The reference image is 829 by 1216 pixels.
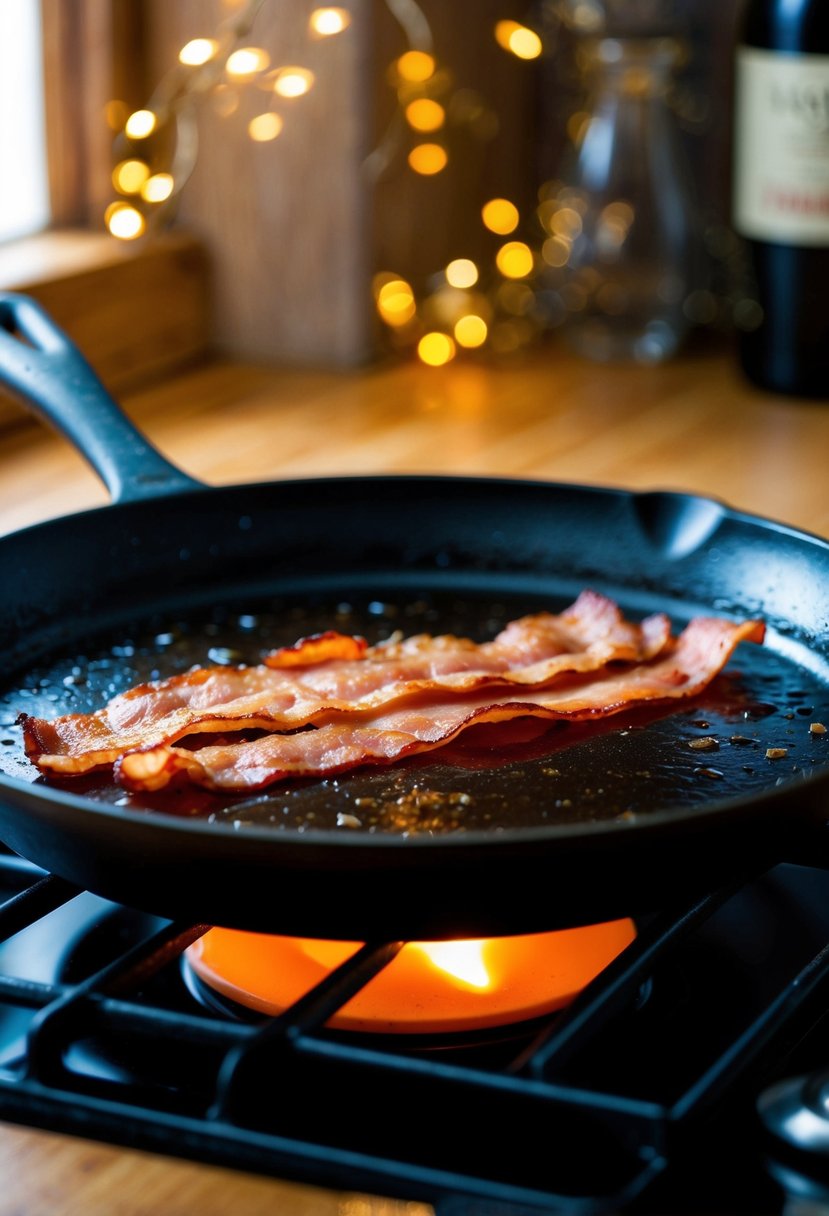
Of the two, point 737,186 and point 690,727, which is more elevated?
point 737,186

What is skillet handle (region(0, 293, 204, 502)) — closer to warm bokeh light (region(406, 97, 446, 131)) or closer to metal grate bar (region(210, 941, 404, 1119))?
metal grate bar (region(210, 941, 404, 1119))

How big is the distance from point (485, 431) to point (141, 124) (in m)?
0.43

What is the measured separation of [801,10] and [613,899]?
1.12m

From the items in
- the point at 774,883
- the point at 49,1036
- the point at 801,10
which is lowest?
the point at 774,883

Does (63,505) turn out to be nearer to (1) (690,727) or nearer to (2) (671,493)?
(2) (671,493)

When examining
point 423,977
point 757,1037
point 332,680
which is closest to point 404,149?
point 332,680

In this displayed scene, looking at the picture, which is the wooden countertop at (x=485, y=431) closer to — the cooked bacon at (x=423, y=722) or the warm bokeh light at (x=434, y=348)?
the warm bokeh light at (x=434, y=348)

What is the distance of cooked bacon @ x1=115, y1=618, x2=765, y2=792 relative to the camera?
0.74 meters

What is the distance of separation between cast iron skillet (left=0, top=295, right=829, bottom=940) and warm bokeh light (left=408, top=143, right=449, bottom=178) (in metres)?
0.74

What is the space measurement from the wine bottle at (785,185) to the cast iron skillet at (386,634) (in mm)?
604

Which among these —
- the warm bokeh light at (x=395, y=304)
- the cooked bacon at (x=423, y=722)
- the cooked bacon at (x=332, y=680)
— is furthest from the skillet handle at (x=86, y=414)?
the warm bokeh light at (x=395, y=304)

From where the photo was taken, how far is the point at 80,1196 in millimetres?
568

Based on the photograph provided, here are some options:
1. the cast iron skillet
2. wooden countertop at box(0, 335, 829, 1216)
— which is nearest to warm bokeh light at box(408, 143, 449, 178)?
wooden countertop at box(0, 335, 829, 1216)

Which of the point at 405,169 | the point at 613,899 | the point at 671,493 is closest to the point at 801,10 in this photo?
the point at 405,169
